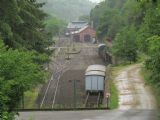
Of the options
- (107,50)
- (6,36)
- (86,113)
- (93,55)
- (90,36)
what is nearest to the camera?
(86,113)

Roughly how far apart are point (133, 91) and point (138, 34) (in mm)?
5287

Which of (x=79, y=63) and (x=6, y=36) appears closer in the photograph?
(x=6, y=36)

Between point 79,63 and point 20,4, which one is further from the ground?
point 20,4

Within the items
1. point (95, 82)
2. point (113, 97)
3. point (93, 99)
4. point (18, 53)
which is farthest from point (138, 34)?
point (18, 53)

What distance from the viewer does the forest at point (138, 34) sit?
80.2 ft

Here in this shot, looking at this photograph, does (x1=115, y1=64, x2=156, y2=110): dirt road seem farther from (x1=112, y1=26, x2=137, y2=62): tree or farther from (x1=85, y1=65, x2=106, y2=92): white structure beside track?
(x1=112, y1=26, x2=137, y2=62): tree

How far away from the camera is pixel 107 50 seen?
82938 millimetres

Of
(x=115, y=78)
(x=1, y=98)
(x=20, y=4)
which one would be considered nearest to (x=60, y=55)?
(x=115, y=78)

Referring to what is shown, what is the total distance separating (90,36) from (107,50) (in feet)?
195

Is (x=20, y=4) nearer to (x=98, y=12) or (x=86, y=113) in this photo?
(x=86, y=113)

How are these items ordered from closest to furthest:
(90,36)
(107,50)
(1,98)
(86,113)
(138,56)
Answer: (1,98) < (86,113) < (138,56) < (107,50) < (90,36)

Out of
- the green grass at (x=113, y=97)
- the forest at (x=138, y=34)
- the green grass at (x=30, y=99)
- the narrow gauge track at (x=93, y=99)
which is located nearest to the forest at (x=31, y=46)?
the forest at (x=138, y=34)

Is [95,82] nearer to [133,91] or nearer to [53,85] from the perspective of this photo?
[133,91]

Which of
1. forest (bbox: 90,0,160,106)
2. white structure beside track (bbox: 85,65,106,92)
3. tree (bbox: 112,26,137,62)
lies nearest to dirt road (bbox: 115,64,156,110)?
forest (bbox: 90,0,160,106)
